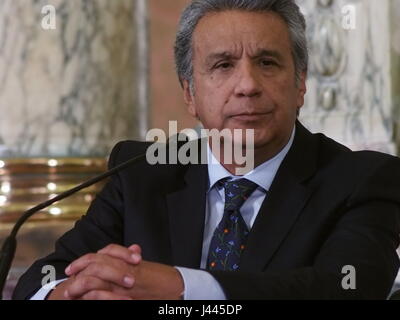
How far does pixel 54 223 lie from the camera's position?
4.11 metres

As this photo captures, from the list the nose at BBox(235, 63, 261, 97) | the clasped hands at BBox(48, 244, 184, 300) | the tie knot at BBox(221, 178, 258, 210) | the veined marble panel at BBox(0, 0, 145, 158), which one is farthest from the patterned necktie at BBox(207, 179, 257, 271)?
the veined marble panel at BBox(0, 0, 145, 158)

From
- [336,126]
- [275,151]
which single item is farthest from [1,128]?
[275,151]

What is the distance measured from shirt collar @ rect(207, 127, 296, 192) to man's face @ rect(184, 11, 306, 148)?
5 centimetres

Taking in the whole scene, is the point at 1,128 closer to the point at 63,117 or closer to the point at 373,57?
the point at 63,117

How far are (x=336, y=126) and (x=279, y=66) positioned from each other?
1.90 m

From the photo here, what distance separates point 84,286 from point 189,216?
0.63 m

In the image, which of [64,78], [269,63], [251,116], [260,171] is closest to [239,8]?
[269,63]

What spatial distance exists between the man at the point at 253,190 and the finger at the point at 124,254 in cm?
15

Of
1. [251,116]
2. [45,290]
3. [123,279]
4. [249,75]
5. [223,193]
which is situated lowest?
[45,290]

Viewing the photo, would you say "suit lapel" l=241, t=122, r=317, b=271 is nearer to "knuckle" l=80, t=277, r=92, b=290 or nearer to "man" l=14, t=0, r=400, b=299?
"man" l=14, t=0, r=400, b=299

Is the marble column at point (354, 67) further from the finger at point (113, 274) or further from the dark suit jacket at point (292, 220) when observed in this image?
the finger at point (113, 274)

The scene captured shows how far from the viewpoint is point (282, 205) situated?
7.49 ft

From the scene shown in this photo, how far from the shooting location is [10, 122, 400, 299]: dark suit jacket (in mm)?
2006

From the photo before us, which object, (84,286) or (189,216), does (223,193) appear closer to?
(189,216)
